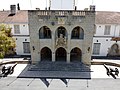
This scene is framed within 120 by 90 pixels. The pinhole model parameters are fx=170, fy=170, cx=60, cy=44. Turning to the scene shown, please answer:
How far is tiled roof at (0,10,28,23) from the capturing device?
30.7 metres

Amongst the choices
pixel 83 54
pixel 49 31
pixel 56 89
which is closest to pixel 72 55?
pixel 83 54

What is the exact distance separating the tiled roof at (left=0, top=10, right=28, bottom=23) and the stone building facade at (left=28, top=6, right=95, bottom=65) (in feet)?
19.4

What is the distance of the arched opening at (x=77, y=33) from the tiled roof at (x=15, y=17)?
9247 millimetres

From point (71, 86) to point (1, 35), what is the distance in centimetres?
1222

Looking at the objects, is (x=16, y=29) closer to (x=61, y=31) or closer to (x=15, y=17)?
(x=15, y=17)

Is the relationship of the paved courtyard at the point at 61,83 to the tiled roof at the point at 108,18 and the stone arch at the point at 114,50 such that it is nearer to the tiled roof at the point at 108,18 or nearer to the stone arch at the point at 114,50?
the stone arch at the point at 114,50

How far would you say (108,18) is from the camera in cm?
3130

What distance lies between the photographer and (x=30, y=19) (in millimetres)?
25000

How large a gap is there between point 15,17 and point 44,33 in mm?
8403

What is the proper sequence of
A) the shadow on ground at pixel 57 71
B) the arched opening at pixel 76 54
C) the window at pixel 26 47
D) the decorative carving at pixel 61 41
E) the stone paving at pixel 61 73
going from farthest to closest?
the window at pixel 26 47 < the arched opening at pixel 76 54 < the decorative carving at pixel 61 41 < the stone paving at pixel 61 73 < the shadow on ground at pixel 57 71

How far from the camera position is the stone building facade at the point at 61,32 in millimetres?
24516

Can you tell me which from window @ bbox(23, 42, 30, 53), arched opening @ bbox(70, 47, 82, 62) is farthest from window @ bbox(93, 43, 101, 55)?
window @ bbox(23, 42, 30, 53)

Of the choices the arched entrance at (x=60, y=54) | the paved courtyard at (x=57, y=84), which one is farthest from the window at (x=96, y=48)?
the paved courtyard at (x=57, y=84)

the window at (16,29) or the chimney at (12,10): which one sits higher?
the chimney at (12,10)
